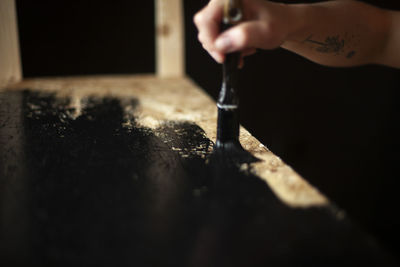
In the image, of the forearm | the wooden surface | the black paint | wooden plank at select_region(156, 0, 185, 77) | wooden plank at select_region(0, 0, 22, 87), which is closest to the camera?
the wooden surface

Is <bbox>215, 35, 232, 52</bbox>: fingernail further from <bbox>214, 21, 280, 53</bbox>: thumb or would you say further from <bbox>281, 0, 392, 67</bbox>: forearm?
<bbox>281, 0, 392, 67</bbox>: forearm

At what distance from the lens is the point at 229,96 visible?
2.14 ft

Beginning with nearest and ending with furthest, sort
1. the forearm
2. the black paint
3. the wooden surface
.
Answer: the wooden surface → the black paint → the forearm

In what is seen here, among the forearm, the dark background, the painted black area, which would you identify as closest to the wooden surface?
the painted black area

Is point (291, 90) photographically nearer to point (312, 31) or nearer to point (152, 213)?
point (312, 31)

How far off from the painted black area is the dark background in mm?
929

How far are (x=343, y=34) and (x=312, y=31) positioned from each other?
0.15m

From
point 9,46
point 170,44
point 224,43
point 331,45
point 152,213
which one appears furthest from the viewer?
point 170,44

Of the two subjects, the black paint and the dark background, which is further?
the dark background

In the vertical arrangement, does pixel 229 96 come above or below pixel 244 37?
below

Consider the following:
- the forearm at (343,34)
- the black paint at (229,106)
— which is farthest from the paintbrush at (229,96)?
A: the forearm at (343,34)

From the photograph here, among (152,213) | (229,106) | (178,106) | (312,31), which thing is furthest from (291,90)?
(152,213)

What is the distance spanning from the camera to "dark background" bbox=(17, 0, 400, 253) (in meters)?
1.34

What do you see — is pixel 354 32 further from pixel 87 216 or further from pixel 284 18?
pixel 87 216
